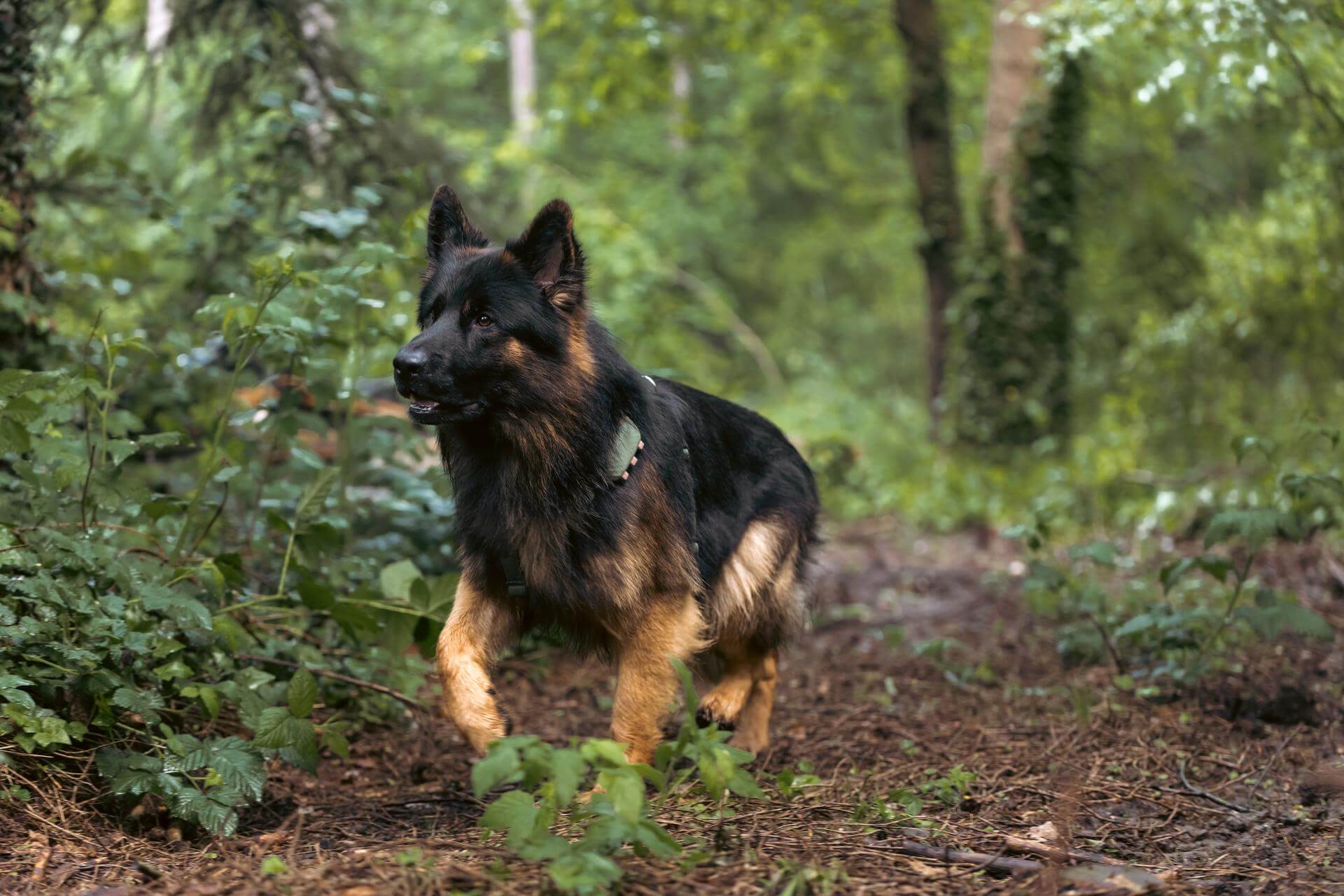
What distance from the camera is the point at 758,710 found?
509 centimetres

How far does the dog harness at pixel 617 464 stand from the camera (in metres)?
3.99

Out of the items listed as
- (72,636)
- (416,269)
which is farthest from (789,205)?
(72,636)

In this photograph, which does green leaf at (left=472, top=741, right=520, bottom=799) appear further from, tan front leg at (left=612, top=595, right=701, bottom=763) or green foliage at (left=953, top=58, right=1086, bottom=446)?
green foliage at (left=953, top=58, right=1086, bottom=446)

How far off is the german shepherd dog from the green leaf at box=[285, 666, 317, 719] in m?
0.43

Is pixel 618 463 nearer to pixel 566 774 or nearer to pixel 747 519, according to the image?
pixel 747 519

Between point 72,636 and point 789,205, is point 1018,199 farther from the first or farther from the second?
point 789,205

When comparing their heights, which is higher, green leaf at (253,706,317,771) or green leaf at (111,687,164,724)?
green leaf at (111,687,164,724)

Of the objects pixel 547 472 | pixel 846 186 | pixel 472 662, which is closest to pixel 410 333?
pixel 547 472

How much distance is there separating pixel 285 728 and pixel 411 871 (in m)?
0.98

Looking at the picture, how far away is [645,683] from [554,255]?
5.11 feet

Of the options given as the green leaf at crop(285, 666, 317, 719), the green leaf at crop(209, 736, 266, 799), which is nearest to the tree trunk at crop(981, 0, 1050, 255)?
the green leaf at crop(285, 666, 317, 719)

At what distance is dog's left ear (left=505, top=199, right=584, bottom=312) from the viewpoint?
391 centimetres

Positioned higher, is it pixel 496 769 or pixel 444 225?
pixel 444 225

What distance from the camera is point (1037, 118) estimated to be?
478 inches
